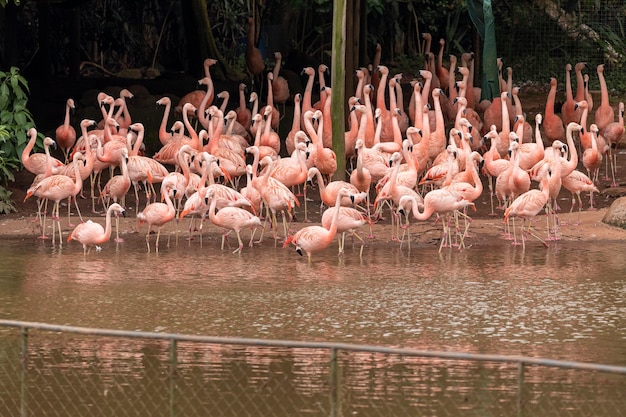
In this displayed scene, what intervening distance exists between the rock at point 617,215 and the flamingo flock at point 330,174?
60 centimetres

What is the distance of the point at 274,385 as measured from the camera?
733 cm

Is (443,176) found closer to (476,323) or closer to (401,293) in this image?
(401,293)

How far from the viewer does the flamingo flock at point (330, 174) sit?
1266cm

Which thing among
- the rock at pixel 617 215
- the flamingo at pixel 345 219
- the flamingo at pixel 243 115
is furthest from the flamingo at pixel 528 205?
the flamingo at pixel 243 115

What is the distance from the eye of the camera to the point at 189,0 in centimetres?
2316

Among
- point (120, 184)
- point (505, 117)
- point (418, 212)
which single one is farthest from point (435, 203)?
point (120, 184)

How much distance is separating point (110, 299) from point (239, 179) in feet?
21.9

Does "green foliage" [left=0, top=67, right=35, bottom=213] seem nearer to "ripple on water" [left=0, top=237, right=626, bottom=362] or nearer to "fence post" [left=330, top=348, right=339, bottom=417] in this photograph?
"ripple on water" [left=0, top=237, right=626, bottom=362]

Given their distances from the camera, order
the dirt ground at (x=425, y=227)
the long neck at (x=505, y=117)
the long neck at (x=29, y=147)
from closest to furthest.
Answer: the dirt ground at (x=425, y=227) < the long neck at (x=29, y=147) < the long neck at (x=505, y=117)

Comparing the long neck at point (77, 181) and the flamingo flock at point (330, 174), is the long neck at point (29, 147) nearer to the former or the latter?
the flamingo flock at point (330, 174)

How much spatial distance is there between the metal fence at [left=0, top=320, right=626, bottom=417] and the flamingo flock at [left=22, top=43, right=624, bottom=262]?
12.8 feet

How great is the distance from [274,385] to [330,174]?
25.0 feet

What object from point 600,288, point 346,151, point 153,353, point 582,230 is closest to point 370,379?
point 153,353

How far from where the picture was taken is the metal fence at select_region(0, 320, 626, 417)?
674 centimetres
